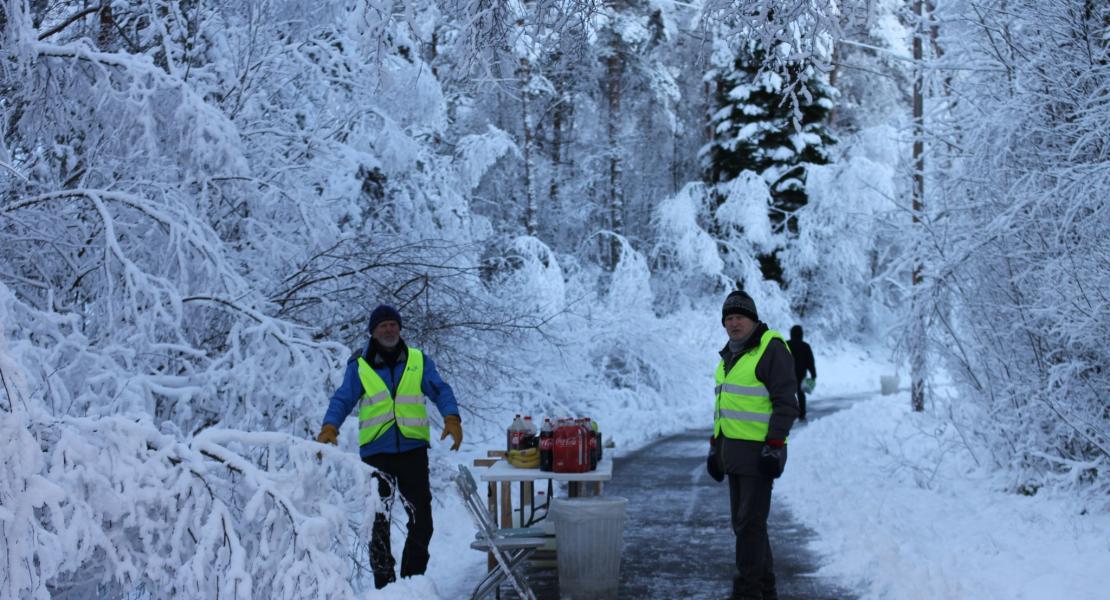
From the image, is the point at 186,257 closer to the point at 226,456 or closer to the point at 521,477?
the point at 521,477

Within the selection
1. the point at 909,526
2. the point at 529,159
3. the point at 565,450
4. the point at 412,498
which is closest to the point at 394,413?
the point at 412,498

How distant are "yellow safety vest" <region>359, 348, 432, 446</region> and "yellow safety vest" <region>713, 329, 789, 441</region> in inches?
74.1

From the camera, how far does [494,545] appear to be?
6.25m

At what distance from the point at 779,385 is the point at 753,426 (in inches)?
12.3

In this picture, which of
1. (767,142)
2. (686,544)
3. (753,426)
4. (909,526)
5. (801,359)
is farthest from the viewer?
(767,142)

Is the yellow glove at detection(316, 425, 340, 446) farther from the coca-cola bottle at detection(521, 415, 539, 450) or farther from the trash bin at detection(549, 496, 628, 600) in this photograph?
the coca-cola bottle at detection(521, 415, 539, 450)

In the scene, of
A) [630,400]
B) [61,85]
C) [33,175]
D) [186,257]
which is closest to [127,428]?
[186,257]

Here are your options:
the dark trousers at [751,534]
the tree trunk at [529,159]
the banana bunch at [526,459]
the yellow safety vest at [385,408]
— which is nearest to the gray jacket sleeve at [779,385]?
the dark trousers at [751,534]

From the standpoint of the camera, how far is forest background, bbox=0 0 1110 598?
4070 mm

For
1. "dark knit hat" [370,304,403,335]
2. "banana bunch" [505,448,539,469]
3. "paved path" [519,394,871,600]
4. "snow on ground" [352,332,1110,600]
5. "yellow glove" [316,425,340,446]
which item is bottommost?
"paved path" [519,394,871,600]

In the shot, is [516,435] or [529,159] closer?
[516,435]

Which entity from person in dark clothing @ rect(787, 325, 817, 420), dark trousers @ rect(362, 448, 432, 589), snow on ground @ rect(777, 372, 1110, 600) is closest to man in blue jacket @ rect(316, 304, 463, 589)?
dark trousers @ rect(362, 448, 432, 589)

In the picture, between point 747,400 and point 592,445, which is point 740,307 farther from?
point 592,445

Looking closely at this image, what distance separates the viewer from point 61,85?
7418 mm
